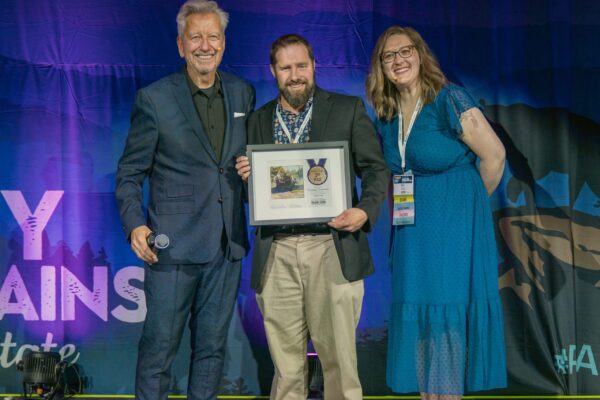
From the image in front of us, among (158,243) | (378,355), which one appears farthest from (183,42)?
(378,355)

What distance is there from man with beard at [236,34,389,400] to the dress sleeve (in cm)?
32

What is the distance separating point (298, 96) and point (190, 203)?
0.63 m

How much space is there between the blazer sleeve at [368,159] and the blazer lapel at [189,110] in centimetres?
61

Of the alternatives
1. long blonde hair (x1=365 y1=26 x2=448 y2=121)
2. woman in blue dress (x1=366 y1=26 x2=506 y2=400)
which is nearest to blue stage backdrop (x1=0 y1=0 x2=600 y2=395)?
long blonde hair (x1=365 y1=26 x2=448 y2=121)

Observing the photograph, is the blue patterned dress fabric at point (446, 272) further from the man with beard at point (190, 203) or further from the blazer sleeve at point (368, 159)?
the man with beard at point (190, 203)

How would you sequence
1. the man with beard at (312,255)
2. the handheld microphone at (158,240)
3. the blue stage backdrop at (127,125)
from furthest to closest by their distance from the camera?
the blue stage backdrop at (127,125), the man with beard at (312,255), the handheld microphone at (158,240)

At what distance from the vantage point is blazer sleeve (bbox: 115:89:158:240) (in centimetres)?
295

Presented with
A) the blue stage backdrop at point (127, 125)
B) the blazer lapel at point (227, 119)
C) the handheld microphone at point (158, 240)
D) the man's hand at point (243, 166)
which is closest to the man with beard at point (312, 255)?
the man's hand at point (243, 166)

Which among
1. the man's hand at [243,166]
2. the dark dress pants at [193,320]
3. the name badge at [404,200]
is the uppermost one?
the man's hand at [243,166]

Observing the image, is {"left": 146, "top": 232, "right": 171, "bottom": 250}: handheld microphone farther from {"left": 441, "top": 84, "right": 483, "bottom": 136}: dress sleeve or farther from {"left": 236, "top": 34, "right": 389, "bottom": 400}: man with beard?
{"left": 441, "top": 84, "right": 483, "bottom": 136}: dress sleeve

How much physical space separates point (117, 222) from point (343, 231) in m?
1.83

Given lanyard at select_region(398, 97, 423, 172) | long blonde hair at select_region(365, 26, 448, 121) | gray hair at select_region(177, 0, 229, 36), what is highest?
gray hair at select_region(177, 0, 229, 36)

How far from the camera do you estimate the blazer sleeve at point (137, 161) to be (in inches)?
116

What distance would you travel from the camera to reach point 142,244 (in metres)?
2.87
